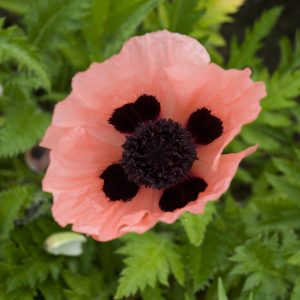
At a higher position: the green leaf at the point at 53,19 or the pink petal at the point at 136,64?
the pink petal at the point at 136,64

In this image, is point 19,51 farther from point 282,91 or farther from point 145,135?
point 282,91

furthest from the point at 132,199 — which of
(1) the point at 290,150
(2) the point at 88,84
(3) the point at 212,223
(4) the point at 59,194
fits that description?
(1) the point at 290,150

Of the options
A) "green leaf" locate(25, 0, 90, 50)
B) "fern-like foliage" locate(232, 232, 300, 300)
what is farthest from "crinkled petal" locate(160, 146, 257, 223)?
"green leaf" locate(25, 0, 90, 50)

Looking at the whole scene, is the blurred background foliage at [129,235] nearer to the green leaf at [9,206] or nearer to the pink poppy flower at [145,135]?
the green leaf at [9,206]

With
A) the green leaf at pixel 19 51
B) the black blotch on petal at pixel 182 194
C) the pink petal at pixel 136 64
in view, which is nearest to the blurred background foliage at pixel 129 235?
the green leaf at pixel 19 51

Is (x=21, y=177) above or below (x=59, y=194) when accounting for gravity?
below

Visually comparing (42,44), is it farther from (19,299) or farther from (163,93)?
(19,299)

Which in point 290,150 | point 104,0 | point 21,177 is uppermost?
point 104,0

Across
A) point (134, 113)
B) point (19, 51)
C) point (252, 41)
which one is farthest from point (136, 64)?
point (252, 41)
